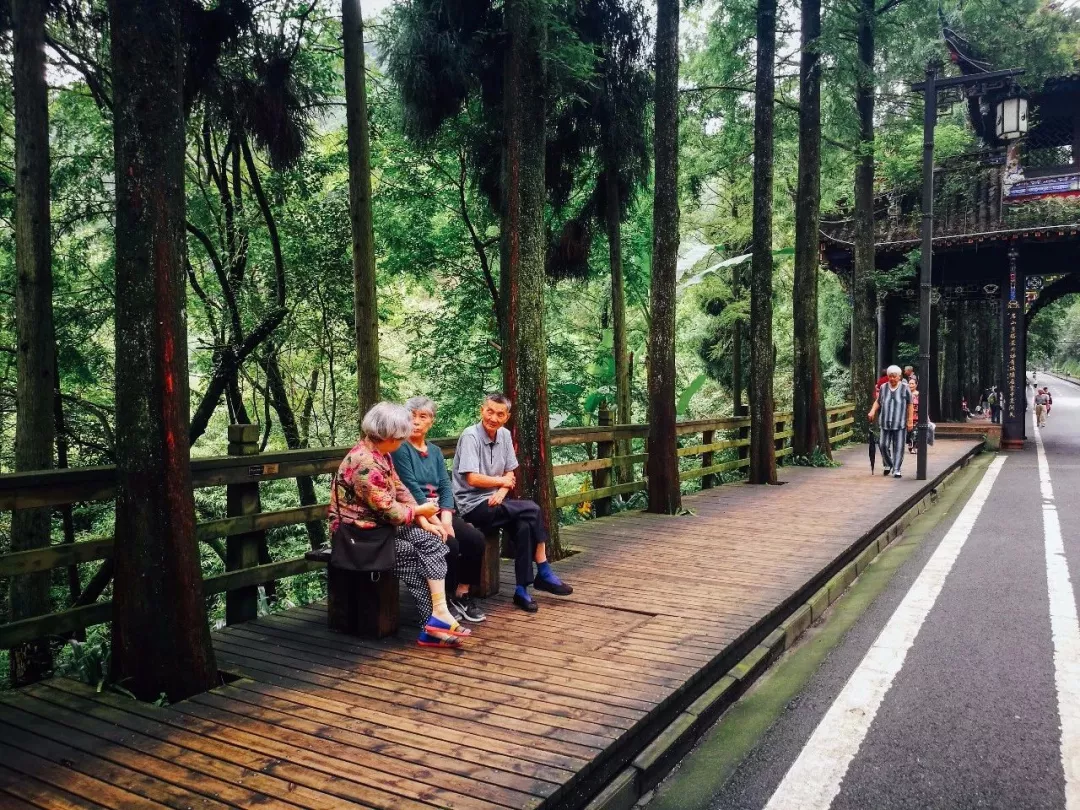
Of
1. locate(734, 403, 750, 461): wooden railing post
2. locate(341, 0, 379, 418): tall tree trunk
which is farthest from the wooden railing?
locate(734, 403, 750, 461): wooden railing post

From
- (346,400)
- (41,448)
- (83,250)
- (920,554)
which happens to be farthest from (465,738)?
(346,400)

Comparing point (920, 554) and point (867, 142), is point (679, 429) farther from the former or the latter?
point (867, 142)

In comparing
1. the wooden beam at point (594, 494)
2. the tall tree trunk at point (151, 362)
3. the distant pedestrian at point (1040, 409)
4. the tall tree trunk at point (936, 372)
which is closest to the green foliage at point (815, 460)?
the wooden beam at point (594, 494)

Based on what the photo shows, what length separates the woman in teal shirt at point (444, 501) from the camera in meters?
5.32

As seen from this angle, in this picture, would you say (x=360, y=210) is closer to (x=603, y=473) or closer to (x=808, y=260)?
(x=603, y=473)

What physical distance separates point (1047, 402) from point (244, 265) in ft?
121

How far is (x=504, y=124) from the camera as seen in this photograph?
718 cm

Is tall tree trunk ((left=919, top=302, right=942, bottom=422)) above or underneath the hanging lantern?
underneath

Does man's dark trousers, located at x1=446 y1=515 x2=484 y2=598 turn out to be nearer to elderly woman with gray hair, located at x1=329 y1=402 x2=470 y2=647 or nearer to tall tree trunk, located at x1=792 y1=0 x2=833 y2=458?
elderly woman with gray hair, located at x1=329 y1=402 x2=470 y2=647

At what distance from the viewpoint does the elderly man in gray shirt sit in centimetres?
577

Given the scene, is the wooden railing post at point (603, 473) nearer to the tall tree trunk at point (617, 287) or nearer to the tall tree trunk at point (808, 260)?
the tall tree trunk at point (617, 287)

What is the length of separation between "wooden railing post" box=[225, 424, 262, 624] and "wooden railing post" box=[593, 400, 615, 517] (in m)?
4.79

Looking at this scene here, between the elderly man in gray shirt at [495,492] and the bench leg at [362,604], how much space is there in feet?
3.16

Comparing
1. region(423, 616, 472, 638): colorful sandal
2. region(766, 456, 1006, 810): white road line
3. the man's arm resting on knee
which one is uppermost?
the man's arm resting on knee
